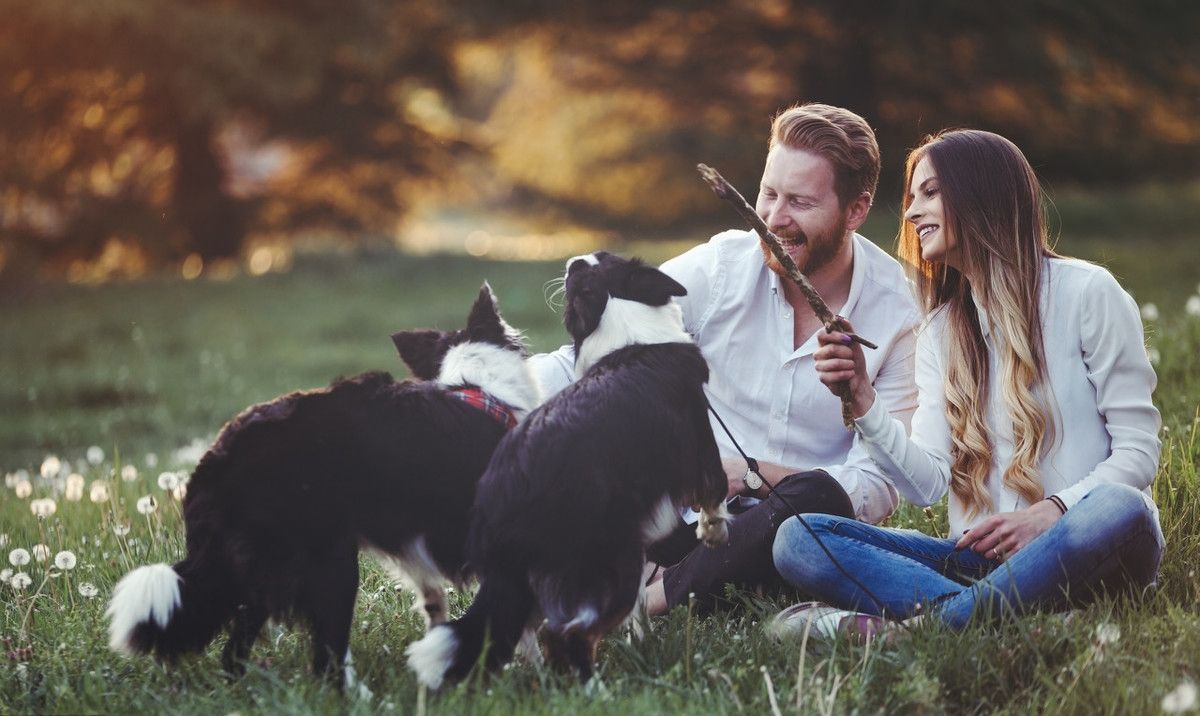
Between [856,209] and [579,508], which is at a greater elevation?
[856,209]

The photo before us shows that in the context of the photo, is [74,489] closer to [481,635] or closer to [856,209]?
[481,635]

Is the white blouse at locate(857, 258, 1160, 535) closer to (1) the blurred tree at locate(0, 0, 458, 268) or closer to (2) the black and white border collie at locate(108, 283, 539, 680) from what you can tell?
(2) the black and white border collie at locate(108, 283, 539, 680)

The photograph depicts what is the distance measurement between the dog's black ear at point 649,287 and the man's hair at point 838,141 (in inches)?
37.6

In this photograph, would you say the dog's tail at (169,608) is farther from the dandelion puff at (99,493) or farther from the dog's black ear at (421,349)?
the dandelion puff at (99,493)

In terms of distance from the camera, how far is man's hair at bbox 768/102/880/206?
155 inches

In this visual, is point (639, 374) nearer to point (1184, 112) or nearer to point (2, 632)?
point (2, 632)

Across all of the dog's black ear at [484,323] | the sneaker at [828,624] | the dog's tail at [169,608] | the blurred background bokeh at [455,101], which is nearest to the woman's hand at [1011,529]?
the sneaker at [828,624]

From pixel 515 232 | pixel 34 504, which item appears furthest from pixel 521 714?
pixel 515 232

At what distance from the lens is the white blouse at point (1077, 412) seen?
3.35 metres

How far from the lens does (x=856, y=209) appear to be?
4.08 meters

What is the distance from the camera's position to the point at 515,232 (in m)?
31.0

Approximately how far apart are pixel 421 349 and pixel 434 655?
43.7 inches

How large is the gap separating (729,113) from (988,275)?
1689 centimetres

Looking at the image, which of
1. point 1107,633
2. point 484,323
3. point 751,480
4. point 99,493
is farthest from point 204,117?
point 1107,633
